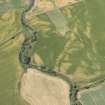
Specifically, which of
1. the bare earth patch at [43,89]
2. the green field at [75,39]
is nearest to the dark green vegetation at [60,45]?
the green field at [75,39]

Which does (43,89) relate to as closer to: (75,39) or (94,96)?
(94,96)

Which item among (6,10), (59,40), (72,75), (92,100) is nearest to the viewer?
(92,100)

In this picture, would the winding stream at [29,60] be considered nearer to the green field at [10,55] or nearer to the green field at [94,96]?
the green field at [10,55]

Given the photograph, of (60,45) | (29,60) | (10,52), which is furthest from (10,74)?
(60,45)

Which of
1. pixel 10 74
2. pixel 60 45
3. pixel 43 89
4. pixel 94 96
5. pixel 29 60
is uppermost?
pixel 60 45

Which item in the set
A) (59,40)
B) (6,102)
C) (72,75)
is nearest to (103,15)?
(59,40)

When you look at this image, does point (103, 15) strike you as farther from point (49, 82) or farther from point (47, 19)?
point (49, 82)
